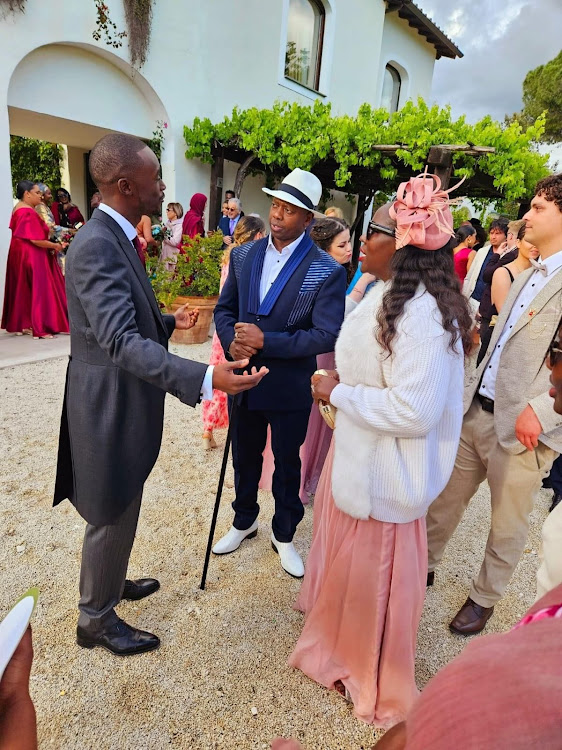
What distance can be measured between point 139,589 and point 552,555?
6.45 ft

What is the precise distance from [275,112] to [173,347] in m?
5.28

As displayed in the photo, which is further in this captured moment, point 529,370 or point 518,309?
point 518,309

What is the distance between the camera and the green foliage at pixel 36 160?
41.0 ft

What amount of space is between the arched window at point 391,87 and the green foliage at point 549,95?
504 inches

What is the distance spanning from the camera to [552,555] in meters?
1.36

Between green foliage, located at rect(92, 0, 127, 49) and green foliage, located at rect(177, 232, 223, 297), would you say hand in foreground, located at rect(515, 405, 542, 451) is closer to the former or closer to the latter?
green foliage, located at rect(177, 232, 223, 297)

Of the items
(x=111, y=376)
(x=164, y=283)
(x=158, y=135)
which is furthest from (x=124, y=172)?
(x=158, y=135)

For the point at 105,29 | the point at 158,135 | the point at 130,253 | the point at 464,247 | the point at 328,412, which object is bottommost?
the point at 328,412

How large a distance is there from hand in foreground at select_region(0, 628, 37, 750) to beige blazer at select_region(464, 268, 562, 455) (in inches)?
76.7

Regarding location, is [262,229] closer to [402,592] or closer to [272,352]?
[272,352]

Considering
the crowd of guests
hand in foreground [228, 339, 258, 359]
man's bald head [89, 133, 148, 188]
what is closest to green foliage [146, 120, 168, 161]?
the crowd of guests

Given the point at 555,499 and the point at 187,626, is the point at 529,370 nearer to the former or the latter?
the point at 187,626

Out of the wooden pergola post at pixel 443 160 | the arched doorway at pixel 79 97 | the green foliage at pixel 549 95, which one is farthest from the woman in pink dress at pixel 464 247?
the green foliage at pixel 549 95

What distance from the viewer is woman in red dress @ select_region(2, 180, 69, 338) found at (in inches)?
249
